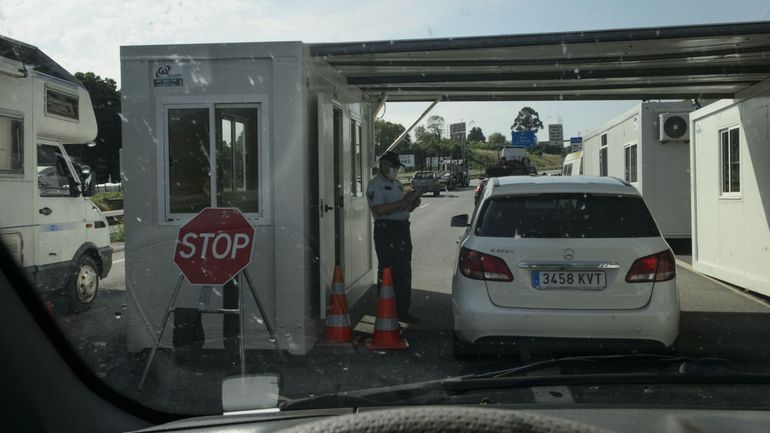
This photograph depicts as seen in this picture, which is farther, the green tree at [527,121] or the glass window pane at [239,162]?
the green tree at [527,121]

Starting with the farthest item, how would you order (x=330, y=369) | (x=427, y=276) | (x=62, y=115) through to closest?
(x=427, y=276)
(x=62, y=115)
(x=330, y=369)

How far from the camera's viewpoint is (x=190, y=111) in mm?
7250

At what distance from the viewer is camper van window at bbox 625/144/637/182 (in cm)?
1583

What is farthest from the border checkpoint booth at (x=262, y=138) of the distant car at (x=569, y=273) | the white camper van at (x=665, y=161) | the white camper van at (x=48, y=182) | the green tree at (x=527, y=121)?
the green tree at (x=527, y=121)

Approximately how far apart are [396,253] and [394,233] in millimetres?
219

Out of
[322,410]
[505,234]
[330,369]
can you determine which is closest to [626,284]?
[505,234]

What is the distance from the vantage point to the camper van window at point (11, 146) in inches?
293

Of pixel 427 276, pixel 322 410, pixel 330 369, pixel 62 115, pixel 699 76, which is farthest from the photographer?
pixel 427 276

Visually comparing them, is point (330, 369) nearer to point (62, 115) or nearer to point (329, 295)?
point (329, 295)

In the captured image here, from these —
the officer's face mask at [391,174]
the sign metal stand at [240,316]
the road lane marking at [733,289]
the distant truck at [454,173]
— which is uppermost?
the distant truck at [454,173]

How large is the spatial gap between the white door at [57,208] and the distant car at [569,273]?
4798 millimetres

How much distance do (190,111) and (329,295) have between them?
247 cm

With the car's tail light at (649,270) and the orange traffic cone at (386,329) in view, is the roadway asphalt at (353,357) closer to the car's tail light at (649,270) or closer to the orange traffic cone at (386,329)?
the orange traffic cone at (386,329)

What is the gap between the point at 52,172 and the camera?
8453 mm
